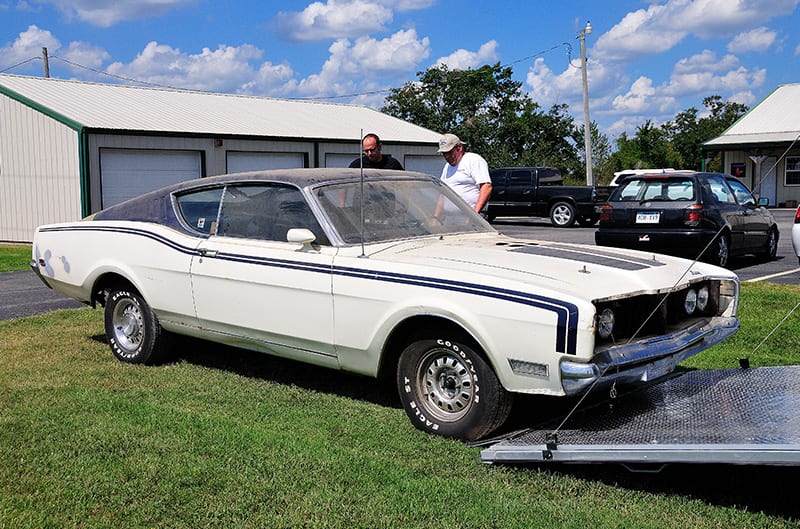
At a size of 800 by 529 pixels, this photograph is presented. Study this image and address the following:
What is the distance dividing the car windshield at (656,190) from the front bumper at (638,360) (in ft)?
25.1

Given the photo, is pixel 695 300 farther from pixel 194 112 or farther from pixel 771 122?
pixel 771 122

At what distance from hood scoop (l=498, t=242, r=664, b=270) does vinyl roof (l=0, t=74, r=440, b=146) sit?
15.9 meters

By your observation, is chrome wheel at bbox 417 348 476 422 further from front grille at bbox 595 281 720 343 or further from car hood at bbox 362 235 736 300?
front grille at bbox 595 281 720 343

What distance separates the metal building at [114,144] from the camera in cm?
1952

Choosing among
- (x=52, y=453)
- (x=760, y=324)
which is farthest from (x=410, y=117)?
(x=52, y=453)

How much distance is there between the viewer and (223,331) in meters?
5.78

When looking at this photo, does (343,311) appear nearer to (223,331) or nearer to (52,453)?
(223,331)

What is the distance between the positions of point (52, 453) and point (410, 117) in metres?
51.6

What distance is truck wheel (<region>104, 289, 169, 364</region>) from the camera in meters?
6.35

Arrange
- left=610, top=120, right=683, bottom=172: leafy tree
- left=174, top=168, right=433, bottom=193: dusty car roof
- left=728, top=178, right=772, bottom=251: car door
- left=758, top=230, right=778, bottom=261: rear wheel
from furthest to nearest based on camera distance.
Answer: left=610, top=120, right=683, bottom=172: leafy tree
left=758, top=230, right=778, bottom=261: rear wheel
left=728, top=178, right=772, bottom=251: car door
left=174, top=168, right=433, bottom=193: dusty car roof

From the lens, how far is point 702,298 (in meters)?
5.14

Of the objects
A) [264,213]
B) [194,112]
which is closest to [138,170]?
[194,112]

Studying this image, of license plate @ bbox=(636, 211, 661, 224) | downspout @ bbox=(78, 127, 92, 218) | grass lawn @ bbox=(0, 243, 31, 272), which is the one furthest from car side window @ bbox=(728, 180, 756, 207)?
downspout @ bbox=(78, 127, 92, 218)

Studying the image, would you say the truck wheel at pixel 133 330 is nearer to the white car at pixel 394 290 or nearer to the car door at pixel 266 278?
the white car at pixel 394 290
